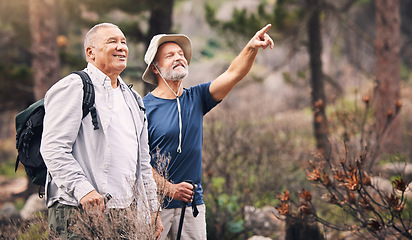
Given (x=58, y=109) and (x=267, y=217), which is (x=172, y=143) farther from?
(x=267, y=217)

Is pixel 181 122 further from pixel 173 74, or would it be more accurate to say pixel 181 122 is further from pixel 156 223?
pixel 156 223

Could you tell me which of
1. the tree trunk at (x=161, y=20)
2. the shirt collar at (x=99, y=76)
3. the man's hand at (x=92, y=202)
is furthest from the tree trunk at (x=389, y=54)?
the man's hand at (x=92, y=202)

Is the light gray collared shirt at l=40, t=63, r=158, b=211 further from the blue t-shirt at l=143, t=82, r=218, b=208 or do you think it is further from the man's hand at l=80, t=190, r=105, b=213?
the blue t-shirt at l=143, t=82, r=218, b=208

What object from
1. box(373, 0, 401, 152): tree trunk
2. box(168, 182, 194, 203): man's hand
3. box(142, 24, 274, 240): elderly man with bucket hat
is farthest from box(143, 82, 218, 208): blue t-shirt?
box(373, 0, 401, 152): tree trunk

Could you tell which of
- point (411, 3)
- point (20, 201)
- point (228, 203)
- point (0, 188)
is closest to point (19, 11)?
point (0, 188)

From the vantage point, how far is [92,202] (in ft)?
7.74

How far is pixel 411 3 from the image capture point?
23641mm

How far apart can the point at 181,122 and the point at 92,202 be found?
1.03 meters

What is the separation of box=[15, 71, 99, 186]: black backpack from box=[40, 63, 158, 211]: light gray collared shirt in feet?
0.14

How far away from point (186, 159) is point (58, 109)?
3.45 ft

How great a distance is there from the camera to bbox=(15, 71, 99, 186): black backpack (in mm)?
2498

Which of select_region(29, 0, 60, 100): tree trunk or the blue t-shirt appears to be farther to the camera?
select_region(29, 0, 60, 100): tree trunk

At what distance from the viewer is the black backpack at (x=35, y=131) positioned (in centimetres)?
250

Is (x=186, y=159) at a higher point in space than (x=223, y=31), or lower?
lower
